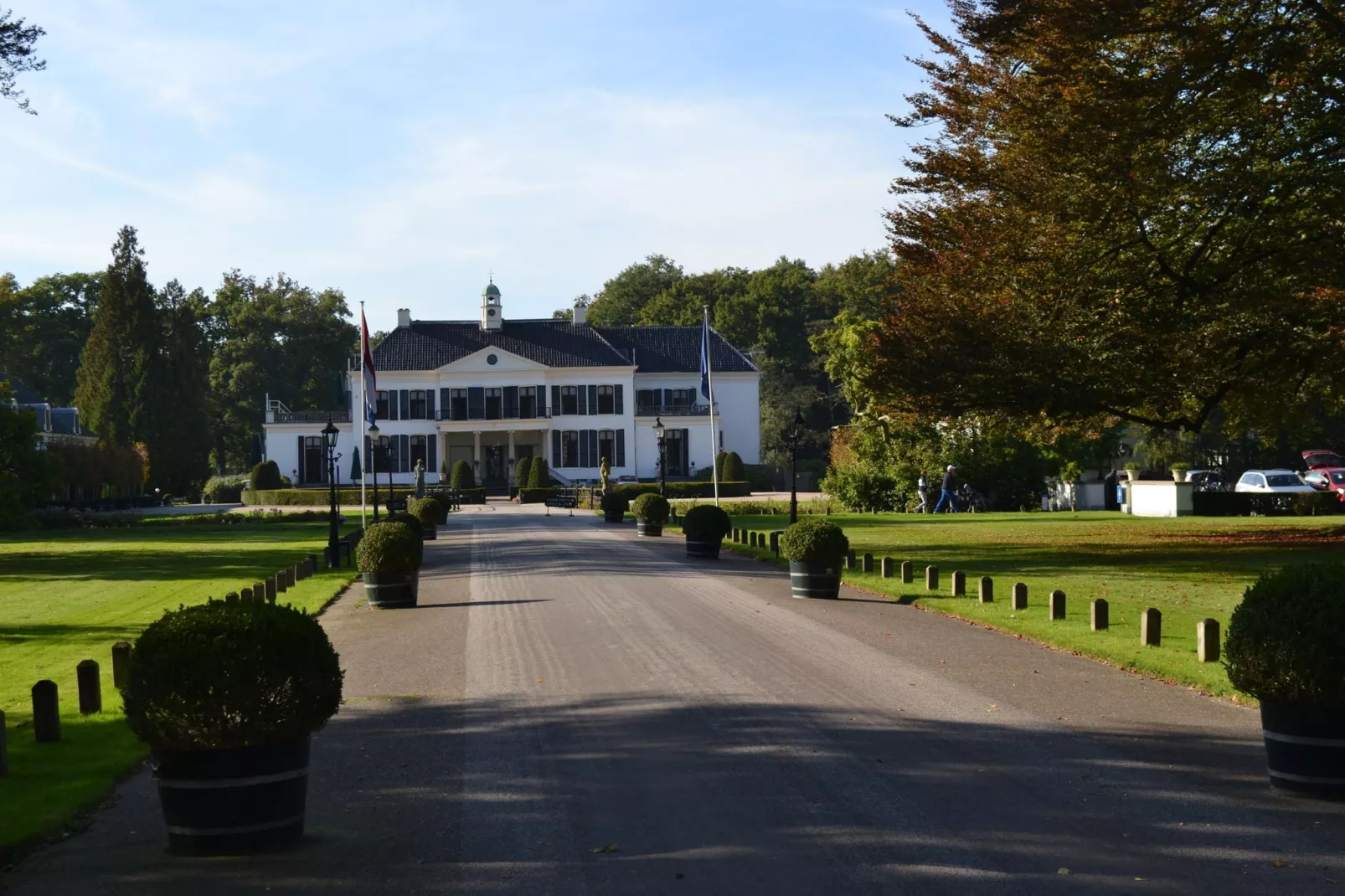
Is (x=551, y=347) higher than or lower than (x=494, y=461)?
higher

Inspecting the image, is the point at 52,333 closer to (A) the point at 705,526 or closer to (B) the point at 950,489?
(B) the point at 950,489

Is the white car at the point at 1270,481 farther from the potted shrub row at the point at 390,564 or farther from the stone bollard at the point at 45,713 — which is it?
the stone bollard at the point at 45,713

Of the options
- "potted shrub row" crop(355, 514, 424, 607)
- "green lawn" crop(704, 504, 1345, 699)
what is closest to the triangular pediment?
"green lawn" crop(704, 504, 1345, 699)

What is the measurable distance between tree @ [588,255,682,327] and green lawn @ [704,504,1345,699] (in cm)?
6797

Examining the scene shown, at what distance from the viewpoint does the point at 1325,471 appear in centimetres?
4834

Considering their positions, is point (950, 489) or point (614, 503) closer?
point (614, 503)

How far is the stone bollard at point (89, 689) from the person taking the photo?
37.4 feet

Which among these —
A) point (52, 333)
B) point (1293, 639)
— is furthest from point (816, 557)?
point (52, 333)

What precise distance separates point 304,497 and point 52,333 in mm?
35766

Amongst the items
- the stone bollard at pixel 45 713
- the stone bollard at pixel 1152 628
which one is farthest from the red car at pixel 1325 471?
the stone bollard at pixel 45 713

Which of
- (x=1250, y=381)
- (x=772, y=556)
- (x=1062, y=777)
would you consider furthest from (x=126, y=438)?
(x=1062, y=777)

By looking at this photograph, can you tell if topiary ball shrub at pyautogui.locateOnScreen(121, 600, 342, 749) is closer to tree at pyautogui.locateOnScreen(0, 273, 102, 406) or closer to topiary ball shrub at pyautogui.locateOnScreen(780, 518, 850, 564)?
topiary ball shrub at pyautogui.locateOnScreen(780, 518, 850, 564)

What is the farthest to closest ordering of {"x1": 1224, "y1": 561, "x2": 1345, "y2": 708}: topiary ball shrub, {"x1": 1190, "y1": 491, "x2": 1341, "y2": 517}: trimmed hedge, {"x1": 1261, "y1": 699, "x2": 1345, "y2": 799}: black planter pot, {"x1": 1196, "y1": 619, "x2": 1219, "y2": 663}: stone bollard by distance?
{"x1": 1190, "y1": 491, "x2": 1341, "y2": 517}: trimmed hedge
{"x1": 1196, "y1": 619, "x2": 1219, "y2": 663}: stone bollard
{"x1": 1261, "y1": 699, "x2": 1345, "y2": 799}: black planter pot
{"x1": 1224, "y1": 561, "x2": 1345, "y2": 708}: topiary ball shrub

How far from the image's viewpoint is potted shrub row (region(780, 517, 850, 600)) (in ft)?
64.5
